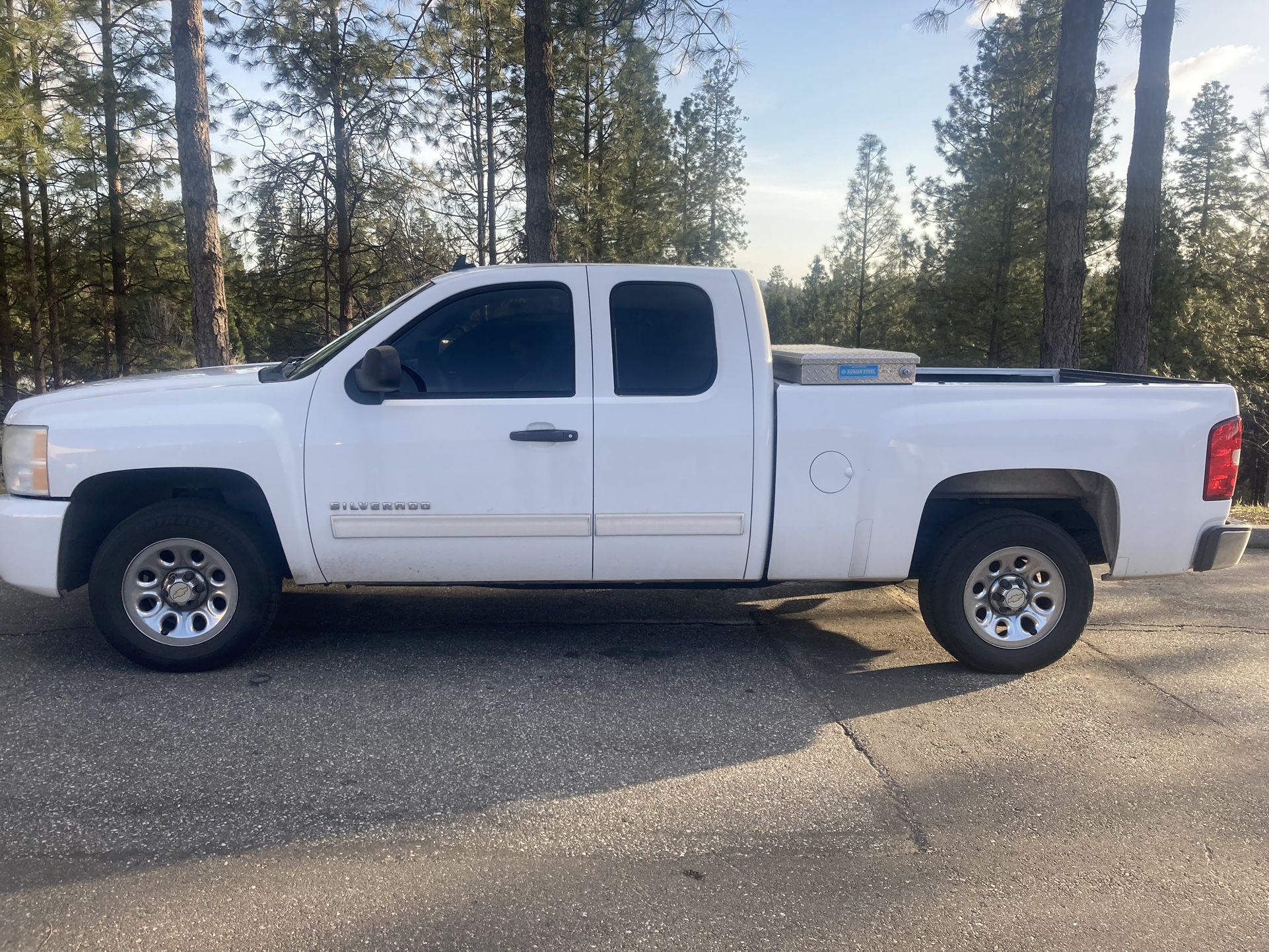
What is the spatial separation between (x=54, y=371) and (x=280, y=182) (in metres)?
9.50

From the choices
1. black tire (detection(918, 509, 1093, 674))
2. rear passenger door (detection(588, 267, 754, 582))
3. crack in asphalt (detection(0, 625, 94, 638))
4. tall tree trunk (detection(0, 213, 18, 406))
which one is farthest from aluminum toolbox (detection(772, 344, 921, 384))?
tall tree trunk (detection(0, 213, 18, 406))

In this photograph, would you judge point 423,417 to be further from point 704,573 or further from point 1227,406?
point 1227,406

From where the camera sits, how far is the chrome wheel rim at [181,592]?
457cm

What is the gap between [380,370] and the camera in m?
4.36

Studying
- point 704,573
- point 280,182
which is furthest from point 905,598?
point 280,182

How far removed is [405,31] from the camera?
1423 centimetres

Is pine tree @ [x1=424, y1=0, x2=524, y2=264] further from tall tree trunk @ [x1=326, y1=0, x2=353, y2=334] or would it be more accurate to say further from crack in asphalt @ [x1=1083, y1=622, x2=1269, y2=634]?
crack in asphalt @ [x1=1083, y1=622, x2=1269, y2=634]

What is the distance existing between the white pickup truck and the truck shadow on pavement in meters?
0.46

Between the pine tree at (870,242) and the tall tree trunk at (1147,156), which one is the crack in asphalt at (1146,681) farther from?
the pine tree at (870,242)

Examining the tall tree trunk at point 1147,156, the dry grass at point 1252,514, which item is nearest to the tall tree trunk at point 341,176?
the tall tree trunk at point 1147,156

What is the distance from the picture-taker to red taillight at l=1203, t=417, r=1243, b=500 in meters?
4.64

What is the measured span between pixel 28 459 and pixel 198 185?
5.39m

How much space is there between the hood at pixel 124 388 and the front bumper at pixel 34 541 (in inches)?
17.4

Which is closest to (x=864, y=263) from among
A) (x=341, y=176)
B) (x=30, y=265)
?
(x=341, y=176)
